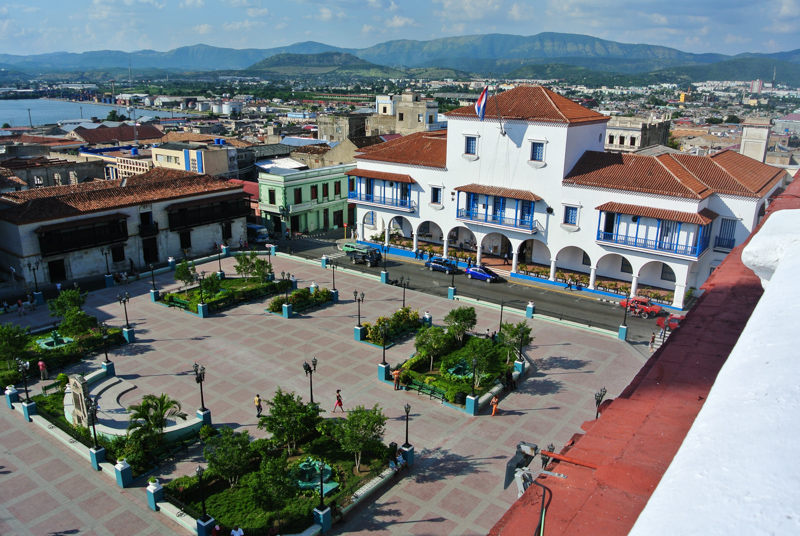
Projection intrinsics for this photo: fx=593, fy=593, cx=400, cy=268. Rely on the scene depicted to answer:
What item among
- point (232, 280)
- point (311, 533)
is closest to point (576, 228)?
point (232, 280)

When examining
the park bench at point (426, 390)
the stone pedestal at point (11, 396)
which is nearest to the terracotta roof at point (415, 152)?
the park bench at point (426, 390)

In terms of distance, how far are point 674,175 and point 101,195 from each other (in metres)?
40.3

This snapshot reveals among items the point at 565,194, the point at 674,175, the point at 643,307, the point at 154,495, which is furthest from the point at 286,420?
the point at 674,175

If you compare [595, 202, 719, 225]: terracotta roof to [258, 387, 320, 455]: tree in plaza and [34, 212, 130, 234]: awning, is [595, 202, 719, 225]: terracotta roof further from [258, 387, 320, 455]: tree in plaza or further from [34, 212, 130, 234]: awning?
[34, 212, 130, 234]: awning

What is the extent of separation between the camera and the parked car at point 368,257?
4731cm

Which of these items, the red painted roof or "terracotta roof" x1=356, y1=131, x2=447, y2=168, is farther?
"terracotta roof" x1=356, y1=131, x2=447, y2=168

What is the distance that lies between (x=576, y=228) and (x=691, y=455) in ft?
136

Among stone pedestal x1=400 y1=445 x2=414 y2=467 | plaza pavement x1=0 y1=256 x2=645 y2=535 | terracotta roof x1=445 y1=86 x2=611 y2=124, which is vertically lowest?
plaza pavement x1=0 y1=256 x2=645 y2=535

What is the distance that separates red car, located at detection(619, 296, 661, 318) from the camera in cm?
3753

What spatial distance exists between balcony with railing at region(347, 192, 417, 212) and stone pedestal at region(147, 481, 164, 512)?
111ft

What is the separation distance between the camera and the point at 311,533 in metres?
18.2

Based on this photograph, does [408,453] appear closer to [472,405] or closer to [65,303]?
[472,405]

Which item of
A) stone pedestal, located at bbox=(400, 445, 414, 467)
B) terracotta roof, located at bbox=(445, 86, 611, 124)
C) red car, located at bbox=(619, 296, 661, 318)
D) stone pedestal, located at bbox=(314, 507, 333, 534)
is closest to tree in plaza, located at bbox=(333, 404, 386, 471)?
stone pedestal, located at bbox=(400, 445, 414, 467)

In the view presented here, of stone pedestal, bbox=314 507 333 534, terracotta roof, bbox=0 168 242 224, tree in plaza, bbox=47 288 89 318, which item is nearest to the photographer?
stone pedestal, bbox=314 507 333 534
